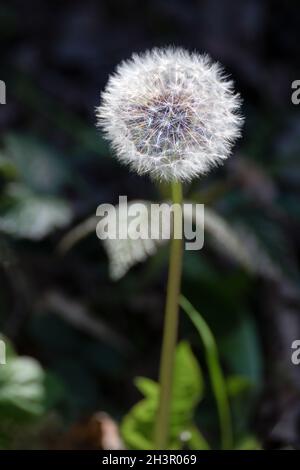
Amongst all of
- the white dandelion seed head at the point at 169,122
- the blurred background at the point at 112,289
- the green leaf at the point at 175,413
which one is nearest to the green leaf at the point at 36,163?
the blurred background at the point at 112,289

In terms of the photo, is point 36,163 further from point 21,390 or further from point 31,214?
point 21,390

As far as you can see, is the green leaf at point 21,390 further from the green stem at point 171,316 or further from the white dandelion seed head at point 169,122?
the white dandelion seed head at point 169,122

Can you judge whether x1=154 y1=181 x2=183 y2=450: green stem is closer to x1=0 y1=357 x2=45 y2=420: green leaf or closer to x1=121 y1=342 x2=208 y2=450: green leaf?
x1=121 y1=342 x2=208 y2=450: green leaf

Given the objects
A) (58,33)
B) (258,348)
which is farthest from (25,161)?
(58,33)

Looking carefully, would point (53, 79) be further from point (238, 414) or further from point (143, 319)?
point (238, 414)

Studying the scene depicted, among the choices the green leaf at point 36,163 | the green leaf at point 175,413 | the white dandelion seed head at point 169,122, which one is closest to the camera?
the white dandelion seed head at point 169,122

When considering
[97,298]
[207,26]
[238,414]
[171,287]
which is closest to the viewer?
[171,287]
